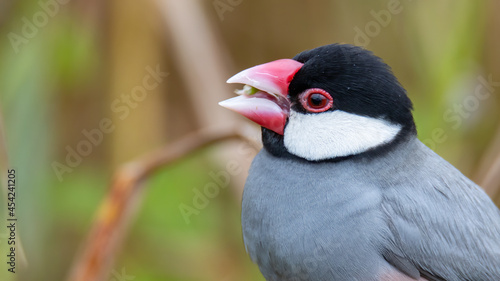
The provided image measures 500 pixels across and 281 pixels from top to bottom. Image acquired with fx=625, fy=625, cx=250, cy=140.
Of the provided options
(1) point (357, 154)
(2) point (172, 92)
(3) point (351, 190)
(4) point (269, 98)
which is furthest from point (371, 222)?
(2) point (172, 92)

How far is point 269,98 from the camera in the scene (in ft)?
7.50

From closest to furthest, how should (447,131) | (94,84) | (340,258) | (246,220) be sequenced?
1. (340,258)
2. (246,220)
3. (447,131)
4. (94,84)

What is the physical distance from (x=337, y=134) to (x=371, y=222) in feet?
1.06

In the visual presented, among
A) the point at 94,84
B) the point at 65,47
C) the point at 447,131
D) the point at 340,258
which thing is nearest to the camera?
the point at 340,258

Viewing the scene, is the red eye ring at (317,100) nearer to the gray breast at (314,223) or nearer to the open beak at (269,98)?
the open beak at (269,98)

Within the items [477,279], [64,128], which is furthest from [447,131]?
[64,128]

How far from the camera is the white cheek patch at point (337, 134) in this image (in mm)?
2150

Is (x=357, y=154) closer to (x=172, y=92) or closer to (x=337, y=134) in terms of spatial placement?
(x=337, y=134)

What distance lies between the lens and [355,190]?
2.11m

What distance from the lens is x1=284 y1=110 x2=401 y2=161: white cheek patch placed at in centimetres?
215

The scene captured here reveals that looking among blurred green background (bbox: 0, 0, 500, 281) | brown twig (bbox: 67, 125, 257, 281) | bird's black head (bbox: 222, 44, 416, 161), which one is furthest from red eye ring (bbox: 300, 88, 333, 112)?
blurred green background (bbox: 0, 0, 500, 281)

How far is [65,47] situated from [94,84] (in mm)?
606

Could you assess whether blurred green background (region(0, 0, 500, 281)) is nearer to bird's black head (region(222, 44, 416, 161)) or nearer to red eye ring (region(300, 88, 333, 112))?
bird's black head (region(222, 44, 416, 161))

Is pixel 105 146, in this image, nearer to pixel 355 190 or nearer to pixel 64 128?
pixel 64 128
